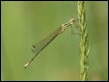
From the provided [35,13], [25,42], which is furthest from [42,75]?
[35,13]

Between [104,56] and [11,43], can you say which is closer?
[104,56]

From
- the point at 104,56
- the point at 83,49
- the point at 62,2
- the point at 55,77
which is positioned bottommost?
the point at 55,77

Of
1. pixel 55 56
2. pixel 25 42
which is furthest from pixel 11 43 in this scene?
pixel 55 56

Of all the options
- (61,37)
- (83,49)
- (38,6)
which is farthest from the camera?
(38,6)

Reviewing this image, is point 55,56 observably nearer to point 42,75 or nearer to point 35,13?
point 42,75

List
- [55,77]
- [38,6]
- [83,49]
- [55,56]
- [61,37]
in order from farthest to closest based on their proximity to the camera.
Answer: [38,6] → [61,37] → [55,56] → [55,77] → [83,49]

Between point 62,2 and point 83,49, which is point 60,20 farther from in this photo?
point 83,49

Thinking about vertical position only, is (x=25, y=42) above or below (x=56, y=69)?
above
